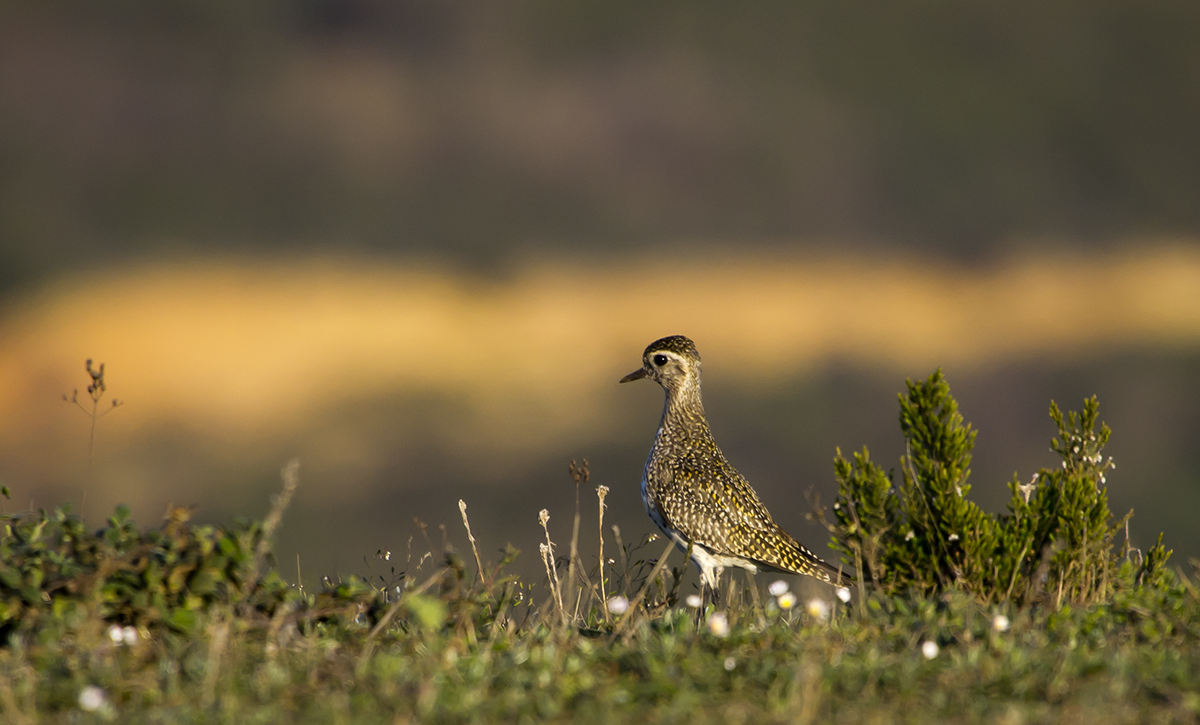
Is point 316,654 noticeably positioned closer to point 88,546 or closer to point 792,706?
point 88,546

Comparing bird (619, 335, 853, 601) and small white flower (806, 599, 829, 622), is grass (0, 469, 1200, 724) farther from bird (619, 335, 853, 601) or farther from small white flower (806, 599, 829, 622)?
bird (619, 335, 853, 601)

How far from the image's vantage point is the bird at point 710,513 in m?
7.50

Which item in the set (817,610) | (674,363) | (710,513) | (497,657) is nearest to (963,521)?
(817,610)

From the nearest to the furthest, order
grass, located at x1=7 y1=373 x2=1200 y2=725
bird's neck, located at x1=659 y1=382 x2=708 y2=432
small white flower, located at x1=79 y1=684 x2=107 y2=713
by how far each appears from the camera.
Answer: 1. small white flower, located at x1=79 y1=684 x2=107 y2=713
2. grass, located at x1=7 y1=373 x2=1200 y2=725
3. bird's neck, located at x1=659 y1=382 x2=708 y2=432

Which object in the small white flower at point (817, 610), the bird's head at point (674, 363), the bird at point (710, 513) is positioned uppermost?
the bird's head at point (674, 363)

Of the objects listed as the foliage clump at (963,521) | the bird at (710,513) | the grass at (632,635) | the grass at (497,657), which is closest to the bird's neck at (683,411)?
the bird at (710,513)

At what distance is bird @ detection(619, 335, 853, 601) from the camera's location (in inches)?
295

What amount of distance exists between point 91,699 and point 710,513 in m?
4.69

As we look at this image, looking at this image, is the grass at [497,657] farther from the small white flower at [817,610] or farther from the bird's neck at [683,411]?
the bird's neck at [683,411]

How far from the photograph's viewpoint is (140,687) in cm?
368

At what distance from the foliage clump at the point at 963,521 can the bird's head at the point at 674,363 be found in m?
2.33

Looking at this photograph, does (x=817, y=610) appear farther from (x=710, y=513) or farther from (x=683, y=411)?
(x=683, y=411)

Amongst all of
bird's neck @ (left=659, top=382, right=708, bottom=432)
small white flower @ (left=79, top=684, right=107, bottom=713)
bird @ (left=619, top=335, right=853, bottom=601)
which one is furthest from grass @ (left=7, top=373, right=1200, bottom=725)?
bird's neck @ (left=659, top=382, right=708, bottom=432)

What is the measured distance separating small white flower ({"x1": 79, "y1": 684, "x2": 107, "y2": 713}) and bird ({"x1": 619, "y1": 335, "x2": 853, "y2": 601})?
4201mm
